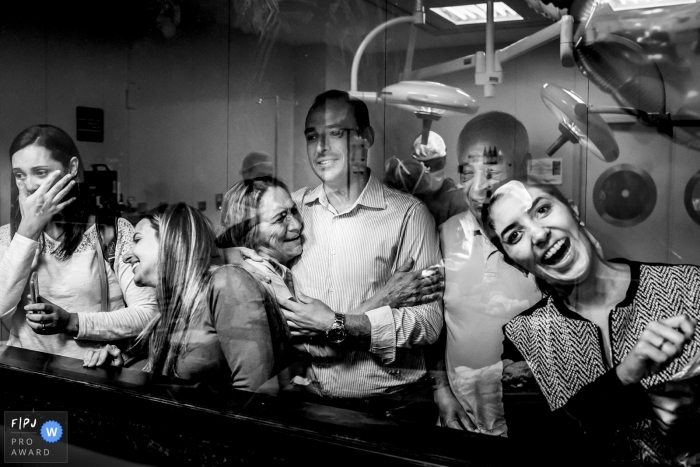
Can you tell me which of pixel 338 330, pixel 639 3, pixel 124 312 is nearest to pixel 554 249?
pixel 639 3

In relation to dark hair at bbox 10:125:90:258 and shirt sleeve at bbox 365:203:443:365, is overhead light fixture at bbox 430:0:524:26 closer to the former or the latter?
shirt sleeve at bbox 365:203:443:365

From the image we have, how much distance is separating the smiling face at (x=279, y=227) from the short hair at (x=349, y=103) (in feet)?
0.98

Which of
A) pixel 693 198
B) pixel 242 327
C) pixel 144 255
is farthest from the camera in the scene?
pixel 144 255

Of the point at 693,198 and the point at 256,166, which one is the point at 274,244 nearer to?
the point at 256,166

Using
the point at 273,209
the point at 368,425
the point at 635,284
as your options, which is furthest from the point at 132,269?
the point at 635,284

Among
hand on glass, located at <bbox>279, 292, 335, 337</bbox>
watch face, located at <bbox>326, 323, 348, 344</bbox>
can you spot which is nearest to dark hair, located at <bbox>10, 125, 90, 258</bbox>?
hand on glass, located at <bbox>279, 292, 335, 337</bbox>

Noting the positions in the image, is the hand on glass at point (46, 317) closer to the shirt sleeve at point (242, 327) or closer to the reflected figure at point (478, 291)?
the shirt sleeve at point (242, 327)

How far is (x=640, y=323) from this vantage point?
1633 millimetres

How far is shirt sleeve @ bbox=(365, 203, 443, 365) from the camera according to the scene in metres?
2.00

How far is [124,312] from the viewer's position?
2680mm

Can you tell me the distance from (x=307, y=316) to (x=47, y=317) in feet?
4.36

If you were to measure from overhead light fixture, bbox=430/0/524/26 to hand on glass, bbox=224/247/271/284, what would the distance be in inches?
37.6

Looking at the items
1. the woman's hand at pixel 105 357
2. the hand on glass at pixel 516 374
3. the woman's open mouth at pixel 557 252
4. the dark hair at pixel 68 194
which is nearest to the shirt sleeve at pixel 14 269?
the dark hair at pixel 68 194

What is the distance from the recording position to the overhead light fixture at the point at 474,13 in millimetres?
1799
